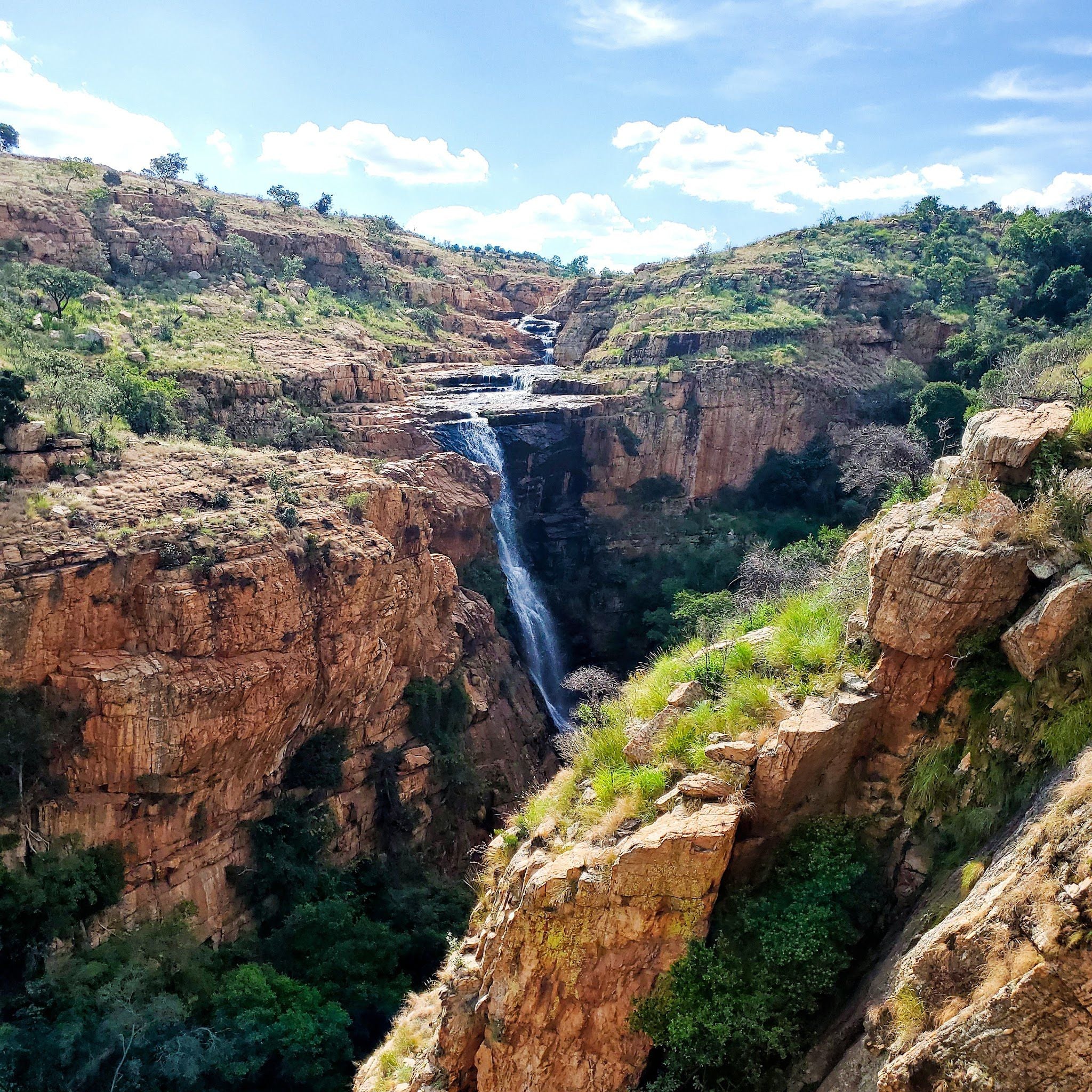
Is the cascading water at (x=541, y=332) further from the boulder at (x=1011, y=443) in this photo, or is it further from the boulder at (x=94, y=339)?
the boulder at (x=1011, y=443)

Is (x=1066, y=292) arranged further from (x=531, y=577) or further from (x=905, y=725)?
(x=905, y=725)

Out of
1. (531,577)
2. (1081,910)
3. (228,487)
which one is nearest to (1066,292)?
(531,577)

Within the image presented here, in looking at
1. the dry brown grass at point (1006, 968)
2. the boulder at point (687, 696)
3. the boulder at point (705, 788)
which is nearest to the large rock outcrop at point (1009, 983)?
the dry brown grass at point (1006, 968)

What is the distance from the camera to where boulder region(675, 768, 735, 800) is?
8.16 meters

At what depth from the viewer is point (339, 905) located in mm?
15773

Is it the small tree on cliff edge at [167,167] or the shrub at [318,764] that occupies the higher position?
the small tree on cliff edge at [167,167]

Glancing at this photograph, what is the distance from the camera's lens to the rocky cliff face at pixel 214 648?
1420 centimetres

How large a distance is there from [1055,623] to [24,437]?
17.5 m

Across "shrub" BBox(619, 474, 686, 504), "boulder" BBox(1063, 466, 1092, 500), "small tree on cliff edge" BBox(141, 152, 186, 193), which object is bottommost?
"shrub" BBox(619, 474, 686, 504)

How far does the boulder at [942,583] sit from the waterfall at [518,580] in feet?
60.2

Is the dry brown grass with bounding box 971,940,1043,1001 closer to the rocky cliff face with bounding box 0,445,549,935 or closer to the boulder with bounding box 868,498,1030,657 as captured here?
the boulder with bounding box 868,498,1030,657

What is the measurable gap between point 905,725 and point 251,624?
12.4m

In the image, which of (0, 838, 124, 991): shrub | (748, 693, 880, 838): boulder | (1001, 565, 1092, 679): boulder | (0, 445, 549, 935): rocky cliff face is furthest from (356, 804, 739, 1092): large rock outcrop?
(0, 445, 549, 935): rocky cliff face

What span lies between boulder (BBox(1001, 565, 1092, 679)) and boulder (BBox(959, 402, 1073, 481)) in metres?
1.59
